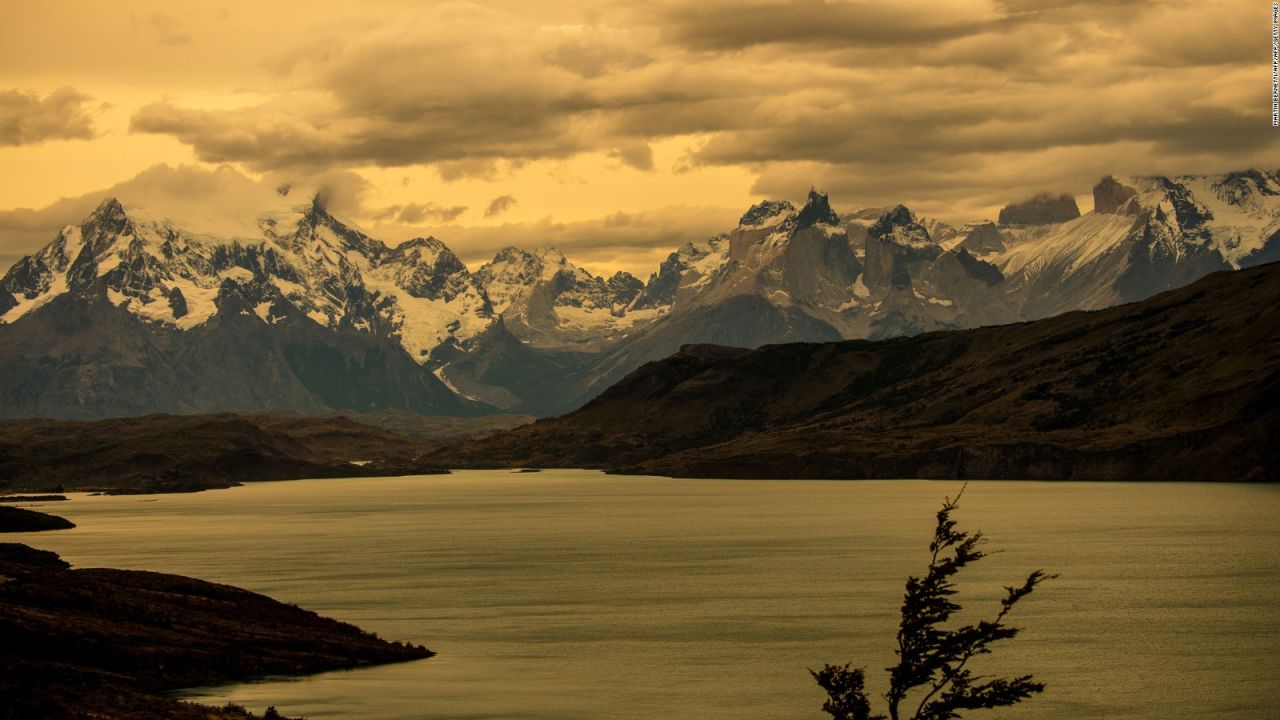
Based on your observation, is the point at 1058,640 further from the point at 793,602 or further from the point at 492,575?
the point at 492,575

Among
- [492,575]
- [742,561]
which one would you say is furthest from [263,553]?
[742,561]

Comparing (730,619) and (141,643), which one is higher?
(730,619)

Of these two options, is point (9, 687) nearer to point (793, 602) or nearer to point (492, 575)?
point (793, 602)

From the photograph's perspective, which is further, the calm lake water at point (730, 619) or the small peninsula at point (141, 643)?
the calm lake water at point (730, 619)

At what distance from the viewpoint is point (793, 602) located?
136 meters

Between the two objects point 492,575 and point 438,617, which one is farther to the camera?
point 492,575

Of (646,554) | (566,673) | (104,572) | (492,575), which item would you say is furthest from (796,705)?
(646,554)

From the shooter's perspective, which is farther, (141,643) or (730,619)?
(730,619)

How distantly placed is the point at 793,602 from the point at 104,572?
172ft

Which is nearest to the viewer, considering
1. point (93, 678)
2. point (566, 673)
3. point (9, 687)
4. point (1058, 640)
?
point (9, 687)

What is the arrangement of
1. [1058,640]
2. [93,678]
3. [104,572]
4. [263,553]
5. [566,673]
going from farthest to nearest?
[263,553]
[104,572]
[1058,640]
[566,673]
[93,678]

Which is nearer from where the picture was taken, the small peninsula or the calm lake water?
the small peninsula

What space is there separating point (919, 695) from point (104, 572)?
59708 mm

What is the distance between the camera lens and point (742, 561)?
17388cm
